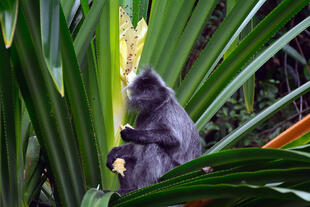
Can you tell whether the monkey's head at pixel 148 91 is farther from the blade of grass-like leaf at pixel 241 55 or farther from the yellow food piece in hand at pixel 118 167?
the yellow food piece in hand at pixel 118 167

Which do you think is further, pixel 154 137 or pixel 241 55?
pixel 154 137

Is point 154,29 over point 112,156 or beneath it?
over

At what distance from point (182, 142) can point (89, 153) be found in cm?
51

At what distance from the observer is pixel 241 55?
1.71 metres

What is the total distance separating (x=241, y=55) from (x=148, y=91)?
1.40 ft

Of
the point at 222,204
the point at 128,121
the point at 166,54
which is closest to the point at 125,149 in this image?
the point at 128,121

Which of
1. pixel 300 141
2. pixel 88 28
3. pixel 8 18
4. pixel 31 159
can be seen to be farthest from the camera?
pixel 31 159

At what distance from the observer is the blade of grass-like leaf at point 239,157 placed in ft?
3.45

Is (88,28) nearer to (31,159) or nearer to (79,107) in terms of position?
(79,107)

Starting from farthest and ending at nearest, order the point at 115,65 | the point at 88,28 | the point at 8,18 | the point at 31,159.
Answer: the point at 115,65
the point at 31,159
the point at 88,28
the point at 8,18

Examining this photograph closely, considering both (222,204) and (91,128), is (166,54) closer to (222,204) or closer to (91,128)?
(91,128)

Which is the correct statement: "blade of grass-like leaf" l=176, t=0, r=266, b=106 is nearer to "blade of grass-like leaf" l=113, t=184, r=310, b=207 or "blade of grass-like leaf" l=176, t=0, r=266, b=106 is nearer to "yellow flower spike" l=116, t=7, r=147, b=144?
"yellow flower spike" l=116, t=7, r=147, b=144

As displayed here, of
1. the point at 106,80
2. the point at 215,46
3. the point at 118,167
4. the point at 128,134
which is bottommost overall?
the point at 118,167

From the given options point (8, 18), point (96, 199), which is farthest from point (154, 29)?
point (8, 18)
